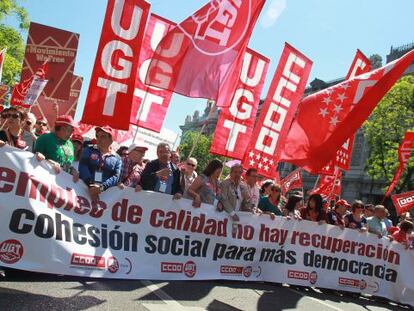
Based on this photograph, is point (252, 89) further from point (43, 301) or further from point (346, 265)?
point (43, 301)

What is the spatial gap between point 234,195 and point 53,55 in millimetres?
5534

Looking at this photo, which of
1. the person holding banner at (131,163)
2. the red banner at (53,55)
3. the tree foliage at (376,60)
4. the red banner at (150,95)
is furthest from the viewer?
the tree foliage at (376,60)

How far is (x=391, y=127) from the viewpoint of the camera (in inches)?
1117

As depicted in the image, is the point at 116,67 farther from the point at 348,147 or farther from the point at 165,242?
the point at 348,147

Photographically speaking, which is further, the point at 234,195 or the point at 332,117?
the point at 332,117

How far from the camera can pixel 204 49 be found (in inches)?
279

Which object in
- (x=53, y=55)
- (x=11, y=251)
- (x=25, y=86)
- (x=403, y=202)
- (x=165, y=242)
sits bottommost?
(x=11, y=251)

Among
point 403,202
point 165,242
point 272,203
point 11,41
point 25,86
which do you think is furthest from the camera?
point 11,41

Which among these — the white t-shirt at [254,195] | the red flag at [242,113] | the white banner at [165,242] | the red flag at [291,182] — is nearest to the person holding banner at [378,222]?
the white banner at [165,242]

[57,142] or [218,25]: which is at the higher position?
[218,25]

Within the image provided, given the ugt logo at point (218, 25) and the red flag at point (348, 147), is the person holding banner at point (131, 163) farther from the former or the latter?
the red flag at point (348, 147)

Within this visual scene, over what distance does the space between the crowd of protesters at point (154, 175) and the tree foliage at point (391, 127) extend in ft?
68.8

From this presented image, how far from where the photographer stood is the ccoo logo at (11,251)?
4488 mm

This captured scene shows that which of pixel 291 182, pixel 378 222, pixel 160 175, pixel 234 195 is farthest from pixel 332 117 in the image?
pixel 291 182
